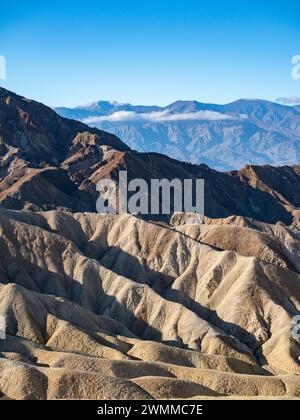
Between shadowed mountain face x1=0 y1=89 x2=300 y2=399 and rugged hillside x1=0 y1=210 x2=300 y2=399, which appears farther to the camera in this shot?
rugged hillside x1=0 y1=210 x2=300 y2=399

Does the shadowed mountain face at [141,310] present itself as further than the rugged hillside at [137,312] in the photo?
No

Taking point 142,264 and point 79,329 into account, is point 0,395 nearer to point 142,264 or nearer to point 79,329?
point 79,329

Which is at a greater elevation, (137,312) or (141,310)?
(141,310)

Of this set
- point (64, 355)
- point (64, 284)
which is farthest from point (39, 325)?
point (64, 284)
